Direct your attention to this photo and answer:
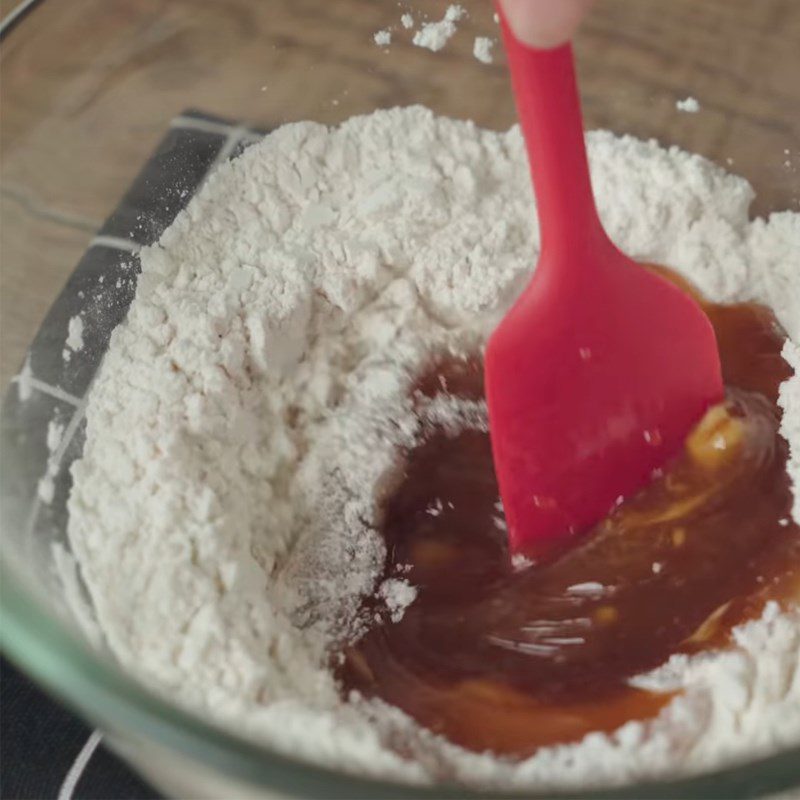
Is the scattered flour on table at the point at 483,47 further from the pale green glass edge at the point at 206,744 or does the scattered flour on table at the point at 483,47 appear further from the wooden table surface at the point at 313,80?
the pale green glass edge at the point at 206,744

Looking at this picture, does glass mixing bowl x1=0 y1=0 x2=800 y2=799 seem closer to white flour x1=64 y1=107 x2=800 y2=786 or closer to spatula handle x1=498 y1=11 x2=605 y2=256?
white flour x1=64 y1=107 x2=800 y2=786

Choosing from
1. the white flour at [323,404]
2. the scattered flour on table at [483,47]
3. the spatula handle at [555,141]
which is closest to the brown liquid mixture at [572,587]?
the white flour at [323,404]

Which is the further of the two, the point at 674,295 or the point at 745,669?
the point at 674,295

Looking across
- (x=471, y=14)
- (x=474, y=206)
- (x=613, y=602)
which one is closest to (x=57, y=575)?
(x=613, y=602)

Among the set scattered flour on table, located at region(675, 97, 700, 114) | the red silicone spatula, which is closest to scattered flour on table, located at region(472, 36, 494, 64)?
scattered flour on table, located at region(675, 97, 700, 114)

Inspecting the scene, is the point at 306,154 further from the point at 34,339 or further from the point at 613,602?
the point at 613,602

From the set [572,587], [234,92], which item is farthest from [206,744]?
[234,92]

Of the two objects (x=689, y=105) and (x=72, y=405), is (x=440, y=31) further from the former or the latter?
(x=72, y=405)
